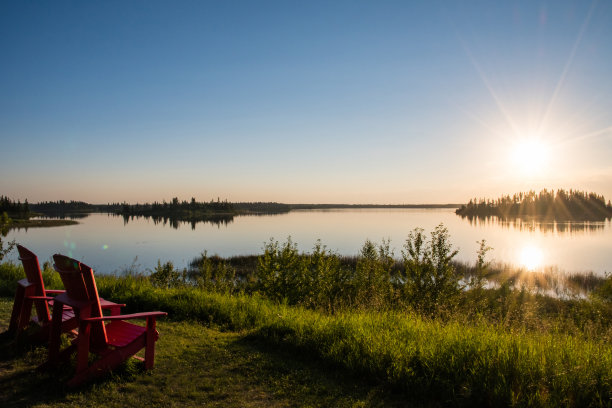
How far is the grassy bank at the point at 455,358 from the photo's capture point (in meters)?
4.19

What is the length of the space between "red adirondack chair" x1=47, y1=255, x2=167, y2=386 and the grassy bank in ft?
7.57

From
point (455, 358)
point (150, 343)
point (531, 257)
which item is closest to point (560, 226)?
point (531, 257)

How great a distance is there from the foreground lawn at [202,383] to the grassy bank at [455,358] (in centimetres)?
26

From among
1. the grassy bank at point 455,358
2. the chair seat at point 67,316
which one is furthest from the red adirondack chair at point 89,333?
the grassy bank at point 455,358

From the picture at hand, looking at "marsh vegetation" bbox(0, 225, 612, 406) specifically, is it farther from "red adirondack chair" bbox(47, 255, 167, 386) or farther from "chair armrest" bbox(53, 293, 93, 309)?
"chair armrest" bbox(53, 293, 93, 309)

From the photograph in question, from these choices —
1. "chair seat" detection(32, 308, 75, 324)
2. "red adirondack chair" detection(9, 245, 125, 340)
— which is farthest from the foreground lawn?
"chair seat" detection(32, 308, 75, 324)

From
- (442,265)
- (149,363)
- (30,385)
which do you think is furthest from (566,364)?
(442,265)

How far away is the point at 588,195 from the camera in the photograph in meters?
177

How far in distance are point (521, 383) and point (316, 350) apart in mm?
2802

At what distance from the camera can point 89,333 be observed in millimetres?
4648

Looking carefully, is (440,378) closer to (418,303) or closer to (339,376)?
(339,376)

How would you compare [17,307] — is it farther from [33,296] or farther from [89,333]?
[89,333]

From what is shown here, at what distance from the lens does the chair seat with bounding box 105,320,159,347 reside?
498 cm

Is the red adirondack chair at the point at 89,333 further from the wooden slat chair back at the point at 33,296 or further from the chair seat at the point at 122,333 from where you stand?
the wooden slat chair back at the point at 33,296
